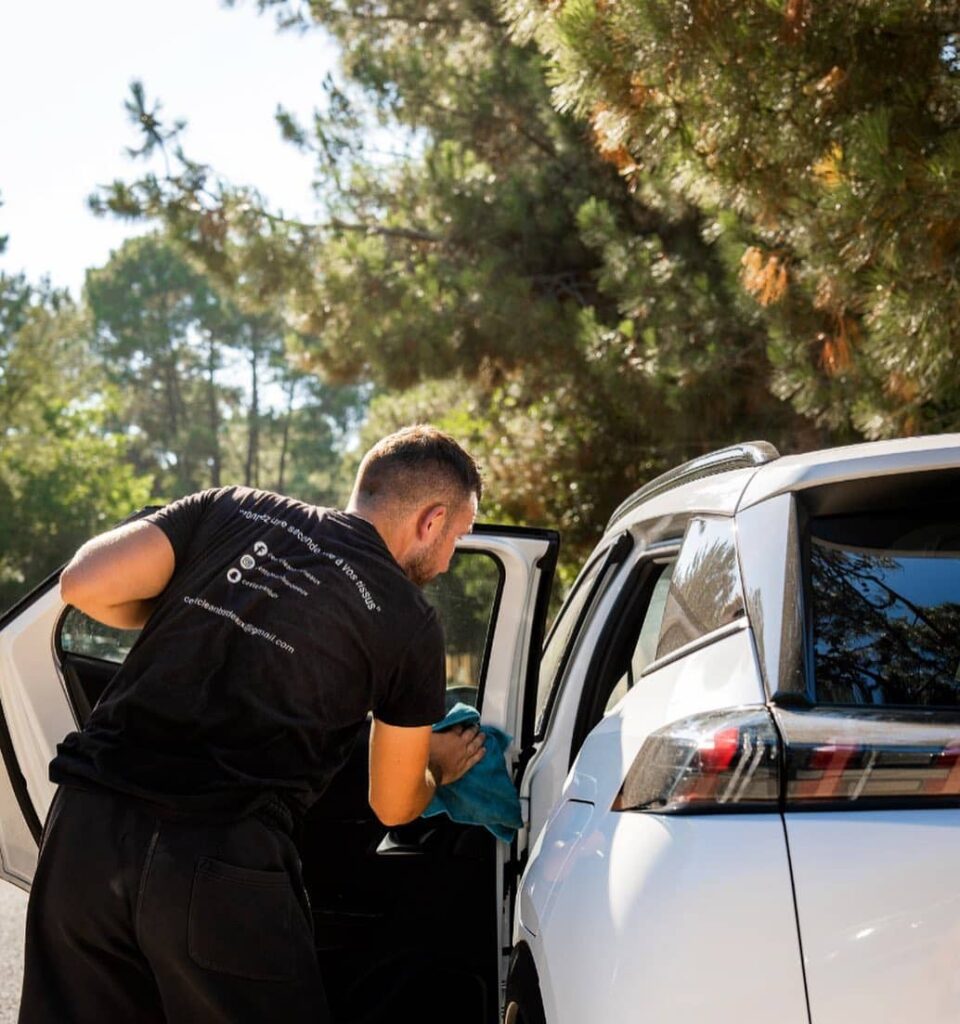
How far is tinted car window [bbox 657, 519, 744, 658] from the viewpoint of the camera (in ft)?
7.84

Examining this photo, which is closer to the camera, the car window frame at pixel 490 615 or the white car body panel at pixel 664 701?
the white car body panel at pixel 664 701

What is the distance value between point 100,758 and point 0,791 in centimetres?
163

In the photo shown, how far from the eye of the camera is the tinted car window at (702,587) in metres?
2.39

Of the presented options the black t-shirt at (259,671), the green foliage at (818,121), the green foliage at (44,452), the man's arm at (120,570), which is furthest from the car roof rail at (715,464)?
the green foliage at (44,452)

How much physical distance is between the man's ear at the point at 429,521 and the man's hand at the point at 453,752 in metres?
0.61

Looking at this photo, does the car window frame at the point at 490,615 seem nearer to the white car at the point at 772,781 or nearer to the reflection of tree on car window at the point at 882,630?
the white car at the point at 772,781

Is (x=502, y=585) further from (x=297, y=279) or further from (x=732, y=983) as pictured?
(x=297, y=279)

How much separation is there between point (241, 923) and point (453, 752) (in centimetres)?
90

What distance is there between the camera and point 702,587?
8.33ft

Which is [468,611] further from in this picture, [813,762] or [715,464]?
[813,762]

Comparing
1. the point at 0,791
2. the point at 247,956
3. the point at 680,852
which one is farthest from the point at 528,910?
the point at 0,791

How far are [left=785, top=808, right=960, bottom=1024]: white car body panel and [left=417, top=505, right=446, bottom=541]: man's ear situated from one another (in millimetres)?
1131

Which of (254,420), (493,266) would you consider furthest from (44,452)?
(254,420)

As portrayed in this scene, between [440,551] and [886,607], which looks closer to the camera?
[886,607]
